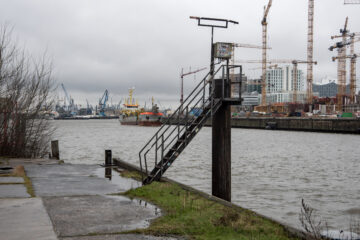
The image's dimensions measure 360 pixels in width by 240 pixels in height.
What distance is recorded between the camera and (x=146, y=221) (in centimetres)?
823

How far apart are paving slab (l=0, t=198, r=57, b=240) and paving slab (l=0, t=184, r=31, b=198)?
2.36 feet

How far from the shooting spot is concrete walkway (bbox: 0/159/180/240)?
7.19 m

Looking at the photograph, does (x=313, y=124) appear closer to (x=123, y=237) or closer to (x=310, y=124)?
(x=310, y=124)

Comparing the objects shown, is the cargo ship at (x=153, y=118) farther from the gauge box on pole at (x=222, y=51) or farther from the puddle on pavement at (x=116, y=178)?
the gauge box on pole at (x=222, y=51)

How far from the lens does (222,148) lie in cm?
1206

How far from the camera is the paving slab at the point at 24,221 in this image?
6941mm

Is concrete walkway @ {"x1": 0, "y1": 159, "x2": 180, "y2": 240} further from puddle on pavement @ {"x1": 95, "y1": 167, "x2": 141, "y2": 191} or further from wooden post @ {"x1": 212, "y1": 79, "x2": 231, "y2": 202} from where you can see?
wooden post @ {"x1": 212, "y1": 79, "x2": 231, "y2": 202}

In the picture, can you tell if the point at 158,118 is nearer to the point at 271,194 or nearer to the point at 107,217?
the point at 271,194

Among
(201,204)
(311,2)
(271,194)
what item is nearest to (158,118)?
(311,2)

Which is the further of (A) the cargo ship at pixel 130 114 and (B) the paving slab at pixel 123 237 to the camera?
(A) the cargo ship at pixel 130 114

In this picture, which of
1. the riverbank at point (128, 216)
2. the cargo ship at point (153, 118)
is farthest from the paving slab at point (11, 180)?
the cargo ship at point (153, 118)

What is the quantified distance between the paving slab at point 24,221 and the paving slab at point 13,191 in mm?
718

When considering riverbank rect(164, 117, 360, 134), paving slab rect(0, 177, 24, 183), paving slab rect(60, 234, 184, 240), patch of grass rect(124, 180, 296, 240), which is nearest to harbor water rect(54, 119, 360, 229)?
patch of grass rect(124, 180, 296, 240)

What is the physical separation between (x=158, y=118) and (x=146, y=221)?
126468mm
